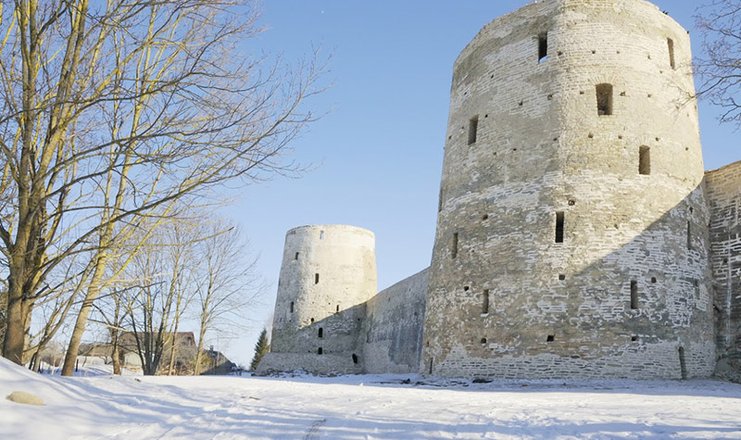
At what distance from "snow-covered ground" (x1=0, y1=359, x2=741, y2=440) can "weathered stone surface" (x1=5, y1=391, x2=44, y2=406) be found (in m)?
0.11

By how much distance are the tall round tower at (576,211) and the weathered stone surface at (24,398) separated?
1027 centimetres

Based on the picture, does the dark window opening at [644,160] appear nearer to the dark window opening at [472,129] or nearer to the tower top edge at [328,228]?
the dark window opening at [472,129]

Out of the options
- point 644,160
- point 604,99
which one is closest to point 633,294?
point 644,160

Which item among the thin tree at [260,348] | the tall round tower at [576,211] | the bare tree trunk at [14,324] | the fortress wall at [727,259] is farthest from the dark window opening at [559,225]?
the thin tree at [260,348]

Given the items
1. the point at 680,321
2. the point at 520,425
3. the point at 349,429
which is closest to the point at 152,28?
the point at 349,429

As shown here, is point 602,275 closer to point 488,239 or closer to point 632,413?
point 488,239

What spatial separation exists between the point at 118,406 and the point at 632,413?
555 centimetres

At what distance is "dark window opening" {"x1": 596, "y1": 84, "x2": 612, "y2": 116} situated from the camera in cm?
1511

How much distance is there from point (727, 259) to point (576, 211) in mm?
3929

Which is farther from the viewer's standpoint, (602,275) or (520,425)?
(602,275)

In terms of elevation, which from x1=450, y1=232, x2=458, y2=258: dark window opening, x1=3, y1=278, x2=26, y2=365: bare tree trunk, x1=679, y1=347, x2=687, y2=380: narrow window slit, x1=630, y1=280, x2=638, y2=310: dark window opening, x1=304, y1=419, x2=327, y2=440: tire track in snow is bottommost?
x1=304, y1=419, x2=327, y2=440: tire track in snow

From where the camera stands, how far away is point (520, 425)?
20.5 feet

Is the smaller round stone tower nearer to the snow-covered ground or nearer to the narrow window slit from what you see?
the narrow window slit

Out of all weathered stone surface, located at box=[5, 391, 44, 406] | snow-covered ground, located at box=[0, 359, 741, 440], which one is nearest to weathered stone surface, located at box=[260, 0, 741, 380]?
snow-covered ground, located at box=[0, 359, 741, 440]
